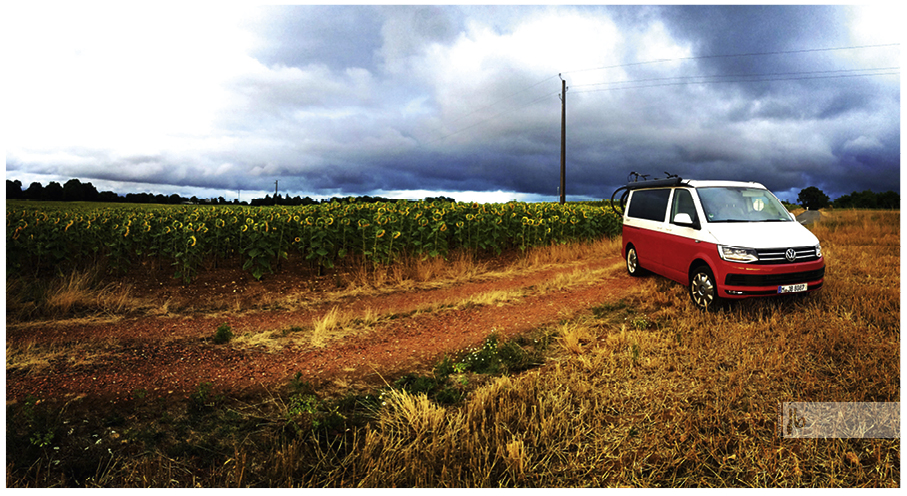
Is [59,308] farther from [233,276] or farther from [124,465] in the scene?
[124,465]

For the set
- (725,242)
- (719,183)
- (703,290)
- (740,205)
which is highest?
(719,183)

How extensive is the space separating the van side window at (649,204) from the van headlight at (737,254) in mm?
1850

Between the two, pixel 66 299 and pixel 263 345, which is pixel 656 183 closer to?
pixel 263 345

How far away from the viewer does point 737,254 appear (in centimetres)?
632

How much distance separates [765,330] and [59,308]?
1022cm

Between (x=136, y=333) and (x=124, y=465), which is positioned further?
(x=136, y=333)

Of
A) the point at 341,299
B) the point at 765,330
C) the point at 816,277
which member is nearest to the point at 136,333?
the point at 341,299

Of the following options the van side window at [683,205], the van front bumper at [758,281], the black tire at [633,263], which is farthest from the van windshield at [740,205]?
the black tire at [633,263]

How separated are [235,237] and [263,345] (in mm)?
4790

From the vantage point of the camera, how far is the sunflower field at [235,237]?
9.05m

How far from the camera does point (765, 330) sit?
564 centimetres

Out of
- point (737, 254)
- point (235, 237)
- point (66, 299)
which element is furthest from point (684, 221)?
point (66, 299)

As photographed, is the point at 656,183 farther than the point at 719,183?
Yes

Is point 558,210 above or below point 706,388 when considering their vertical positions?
above
